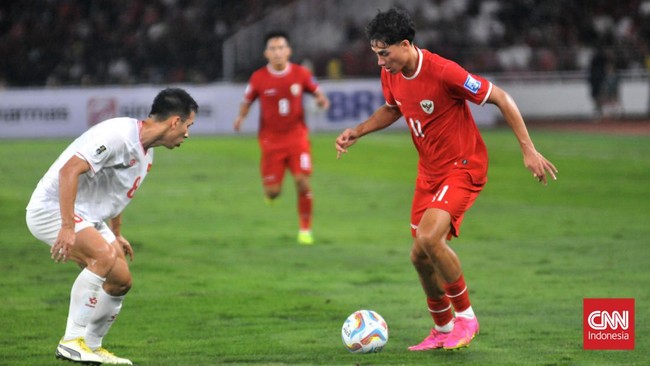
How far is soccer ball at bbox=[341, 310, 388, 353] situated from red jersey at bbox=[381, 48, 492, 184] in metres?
1.09

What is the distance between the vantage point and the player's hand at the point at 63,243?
6793 millimetres

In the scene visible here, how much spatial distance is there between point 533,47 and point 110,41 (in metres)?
13.9

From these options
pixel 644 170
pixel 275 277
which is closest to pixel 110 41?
pixel 644 170

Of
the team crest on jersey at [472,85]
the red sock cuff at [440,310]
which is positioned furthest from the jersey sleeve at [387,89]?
the red sock cuff at [440,310]

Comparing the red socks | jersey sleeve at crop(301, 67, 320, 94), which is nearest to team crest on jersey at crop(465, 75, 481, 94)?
the red socks

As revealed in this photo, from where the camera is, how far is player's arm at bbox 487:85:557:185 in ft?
23.9

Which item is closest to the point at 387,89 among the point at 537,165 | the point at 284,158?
the point at 537,165

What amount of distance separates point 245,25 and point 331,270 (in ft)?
85.8

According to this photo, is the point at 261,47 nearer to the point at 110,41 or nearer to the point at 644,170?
the point at 110,41

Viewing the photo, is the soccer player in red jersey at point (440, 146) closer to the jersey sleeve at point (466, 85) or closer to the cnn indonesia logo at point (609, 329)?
the jersey sleeve at point (466, 85)

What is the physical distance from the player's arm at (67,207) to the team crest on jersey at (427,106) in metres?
2.31

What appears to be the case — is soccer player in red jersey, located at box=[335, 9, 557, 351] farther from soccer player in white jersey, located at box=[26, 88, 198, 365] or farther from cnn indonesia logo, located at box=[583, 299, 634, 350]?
soccer player in white jersey, located at box=[26, 88, 198, 365]

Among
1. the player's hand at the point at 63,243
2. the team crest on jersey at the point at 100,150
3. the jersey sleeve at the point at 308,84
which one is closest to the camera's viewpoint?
the player's hand at the point at 63,243

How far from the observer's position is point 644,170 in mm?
21547
